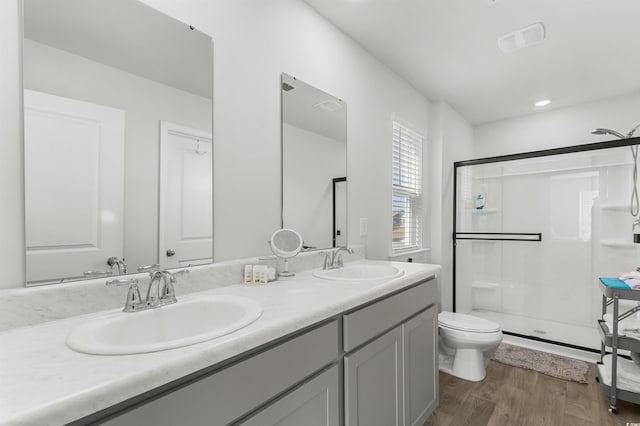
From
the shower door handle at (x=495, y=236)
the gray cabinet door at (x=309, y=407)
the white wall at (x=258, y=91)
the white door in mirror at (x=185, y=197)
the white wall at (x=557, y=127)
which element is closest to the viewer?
the gray cabinet door at (x=309, y=407)

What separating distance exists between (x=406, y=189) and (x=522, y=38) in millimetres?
1356

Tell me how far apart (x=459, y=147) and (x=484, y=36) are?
167 centimetres

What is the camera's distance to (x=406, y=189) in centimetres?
281

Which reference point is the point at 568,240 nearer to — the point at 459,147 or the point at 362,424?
the point at 459,147

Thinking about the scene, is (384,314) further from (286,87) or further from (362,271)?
(286,87)

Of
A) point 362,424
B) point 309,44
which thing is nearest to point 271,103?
point 309,44

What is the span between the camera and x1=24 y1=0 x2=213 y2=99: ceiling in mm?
954

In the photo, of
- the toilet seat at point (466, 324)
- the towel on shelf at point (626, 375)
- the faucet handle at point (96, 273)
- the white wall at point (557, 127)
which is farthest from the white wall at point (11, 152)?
the white wall at point (557, 127)

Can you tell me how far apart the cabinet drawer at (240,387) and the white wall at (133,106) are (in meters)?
0.63

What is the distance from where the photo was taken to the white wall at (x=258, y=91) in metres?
1.37

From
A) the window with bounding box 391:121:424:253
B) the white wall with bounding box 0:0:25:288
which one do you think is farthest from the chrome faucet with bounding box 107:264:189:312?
the window with bounding box 391:121:424:253

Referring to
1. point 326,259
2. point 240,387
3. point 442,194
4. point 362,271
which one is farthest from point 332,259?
point 442,194

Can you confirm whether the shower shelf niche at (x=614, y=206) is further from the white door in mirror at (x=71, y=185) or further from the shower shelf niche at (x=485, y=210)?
the white door in mirror at (x=71, y=185)

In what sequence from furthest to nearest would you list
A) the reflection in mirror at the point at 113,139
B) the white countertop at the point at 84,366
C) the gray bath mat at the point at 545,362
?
the gray bath mat at the point at 545,362
the reflection in mirror at the point at 113,139
the white countertop at the point at 84,366
